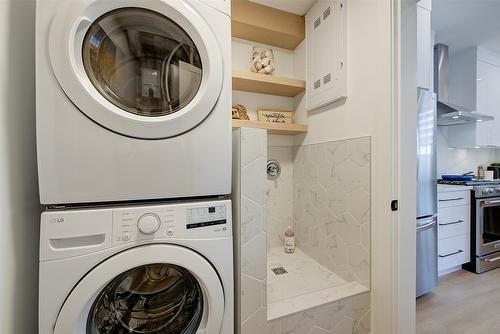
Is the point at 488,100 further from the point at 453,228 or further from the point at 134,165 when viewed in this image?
the point at 134,165

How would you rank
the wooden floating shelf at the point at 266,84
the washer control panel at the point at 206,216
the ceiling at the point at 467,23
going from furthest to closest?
the ceiling at the point at 467,23 → the wooden floating shelf at the point at 266,84 → the washer control panel at the point at 206,216

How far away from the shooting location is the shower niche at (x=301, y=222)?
90 centimetres

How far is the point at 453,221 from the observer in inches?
77.0

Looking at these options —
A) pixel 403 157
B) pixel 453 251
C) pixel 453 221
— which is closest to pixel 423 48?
pixel 403 157

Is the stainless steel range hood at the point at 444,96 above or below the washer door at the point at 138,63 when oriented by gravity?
above

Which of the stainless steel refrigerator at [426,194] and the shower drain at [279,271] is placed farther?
the stainless steel refrigerator at [426,194]

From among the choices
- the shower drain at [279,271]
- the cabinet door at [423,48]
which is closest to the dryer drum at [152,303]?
the shower drain at [279,271]

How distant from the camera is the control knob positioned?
2.18ft

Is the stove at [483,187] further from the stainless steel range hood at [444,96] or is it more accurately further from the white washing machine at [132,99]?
the white washing machine at [132,99]

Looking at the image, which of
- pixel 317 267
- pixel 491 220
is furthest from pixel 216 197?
pixel 491 220

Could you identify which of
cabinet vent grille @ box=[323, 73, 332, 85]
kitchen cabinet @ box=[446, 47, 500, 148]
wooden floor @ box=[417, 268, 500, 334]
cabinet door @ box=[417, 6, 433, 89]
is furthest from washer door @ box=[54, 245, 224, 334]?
kitchen cabinet @ box=[446, 47, 500, 148]

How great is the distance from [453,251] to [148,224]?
2.62 meters

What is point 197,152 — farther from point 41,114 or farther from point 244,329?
point 244,329

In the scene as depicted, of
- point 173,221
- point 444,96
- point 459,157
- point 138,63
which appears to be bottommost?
point 173,221
